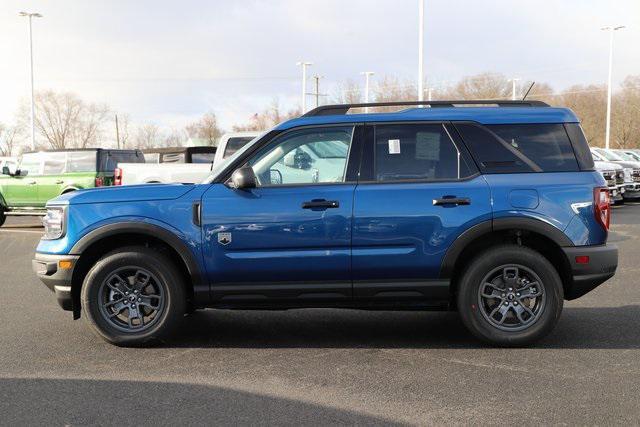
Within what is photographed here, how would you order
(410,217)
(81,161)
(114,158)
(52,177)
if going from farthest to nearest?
(114,158) < (81,161) < (52,177) < (410,217)

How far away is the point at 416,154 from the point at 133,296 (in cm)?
264

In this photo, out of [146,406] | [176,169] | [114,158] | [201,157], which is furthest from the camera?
[201,157]

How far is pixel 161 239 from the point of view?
209 inches

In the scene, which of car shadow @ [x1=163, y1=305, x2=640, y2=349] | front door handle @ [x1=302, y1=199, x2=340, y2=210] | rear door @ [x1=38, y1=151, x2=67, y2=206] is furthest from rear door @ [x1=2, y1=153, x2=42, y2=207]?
front door handle @ [x1=302, y1=199, x2=340, y2=210]

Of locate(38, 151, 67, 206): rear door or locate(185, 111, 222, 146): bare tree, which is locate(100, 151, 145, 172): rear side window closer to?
locate(38, 151, 67, 206): rear door

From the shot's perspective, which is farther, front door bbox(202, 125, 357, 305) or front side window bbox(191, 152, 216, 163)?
front side window bbox(191, 152, 216, 163)

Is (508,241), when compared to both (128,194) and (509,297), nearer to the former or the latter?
(509,297)

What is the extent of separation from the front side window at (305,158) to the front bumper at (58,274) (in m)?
1.74

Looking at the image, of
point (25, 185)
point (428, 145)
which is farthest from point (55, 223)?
point (25, 185)

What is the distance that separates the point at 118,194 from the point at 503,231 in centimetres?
320

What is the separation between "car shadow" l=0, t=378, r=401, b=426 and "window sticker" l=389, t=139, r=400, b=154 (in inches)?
88.6

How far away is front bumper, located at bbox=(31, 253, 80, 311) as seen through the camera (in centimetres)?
537

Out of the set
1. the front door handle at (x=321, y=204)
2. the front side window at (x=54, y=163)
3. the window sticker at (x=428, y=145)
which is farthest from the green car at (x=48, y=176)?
the window sticker at (x=428, y=145)

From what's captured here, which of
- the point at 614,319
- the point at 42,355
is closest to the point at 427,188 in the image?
the point at 614,319
